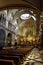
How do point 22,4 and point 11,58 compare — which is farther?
point 22,4

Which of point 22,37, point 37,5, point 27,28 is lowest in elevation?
point 22,37

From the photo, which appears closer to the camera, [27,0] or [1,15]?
[27,0]

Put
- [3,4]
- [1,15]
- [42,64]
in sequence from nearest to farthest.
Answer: [42,64]
[3,4]
[1,15]

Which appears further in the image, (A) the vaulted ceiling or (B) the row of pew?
(A) the vaulted ceiling

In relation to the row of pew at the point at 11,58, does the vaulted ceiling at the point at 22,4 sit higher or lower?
higher

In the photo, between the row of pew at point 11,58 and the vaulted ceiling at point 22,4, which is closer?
the row of pew at point 11,58

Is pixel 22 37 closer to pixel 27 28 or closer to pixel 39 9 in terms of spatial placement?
pixel 27 28

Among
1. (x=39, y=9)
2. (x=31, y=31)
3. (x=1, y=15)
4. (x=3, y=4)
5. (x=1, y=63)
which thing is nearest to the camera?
(x=1, y=63)

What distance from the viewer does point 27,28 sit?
35344mm

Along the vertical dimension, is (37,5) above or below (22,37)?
above

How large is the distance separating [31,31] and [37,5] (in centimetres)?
2740

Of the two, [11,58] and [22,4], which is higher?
[22,4]

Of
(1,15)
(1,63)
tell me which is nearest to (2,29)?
(1,15)

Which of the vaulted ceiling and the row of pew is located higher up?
the vaulted ceiling
